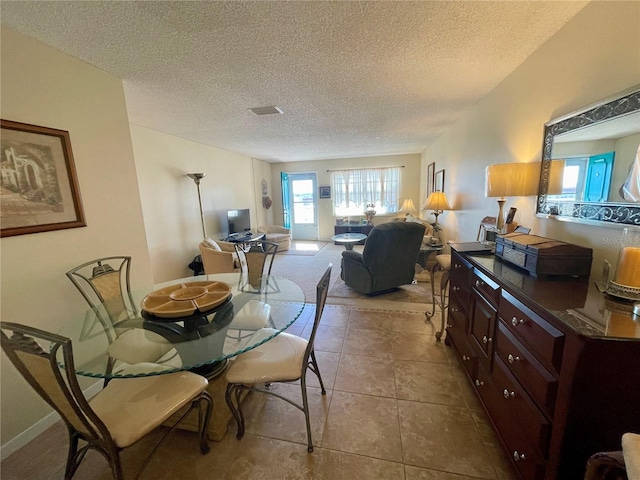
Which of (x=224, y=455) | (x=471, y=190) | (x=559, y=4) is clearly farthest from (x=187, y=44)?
(x=471, y=190)

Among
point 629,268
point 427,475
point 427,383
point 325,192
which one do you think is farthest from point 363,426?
point 325,192

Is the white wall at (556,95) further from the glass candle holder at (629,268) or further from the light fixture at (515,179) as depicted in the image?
the glass candle holder at (629,268)

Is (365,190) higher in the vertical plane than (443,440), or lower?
higher

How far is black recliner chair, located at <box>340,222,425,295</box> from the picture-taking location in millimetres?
3078

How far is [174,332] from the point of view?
1.49 meters

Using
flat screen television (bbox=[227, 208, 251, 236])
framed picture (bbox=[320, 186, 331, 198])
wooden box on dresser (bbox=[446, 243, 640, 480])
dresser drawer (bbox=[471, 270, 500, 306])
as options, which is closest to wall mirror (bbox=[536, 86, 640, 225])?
wooden box on dresser (bbox=[446, 243, 640, 480])

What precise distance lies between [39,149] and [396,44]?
7.90ft

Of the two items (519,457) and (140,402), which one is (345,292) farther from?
(140,402)

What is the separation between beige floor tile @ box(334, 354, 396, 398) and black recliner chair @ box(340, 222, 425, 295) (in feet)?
4.21

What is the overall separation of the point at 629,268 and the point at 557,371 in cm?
57

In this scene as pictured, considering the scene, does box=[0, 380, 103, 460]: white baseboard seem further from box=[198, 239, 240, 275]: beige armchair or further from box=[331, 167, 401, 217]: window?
box=[331, 167, 401, 217]: window

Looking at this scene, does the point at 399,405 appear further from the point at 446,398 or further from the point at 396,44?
the point at 396,44

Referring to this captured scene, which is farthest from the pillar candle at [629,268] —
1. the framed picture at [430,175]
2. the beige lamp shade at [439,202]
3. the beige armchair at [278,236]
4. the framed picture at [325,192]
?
the framed picture at [325,192]

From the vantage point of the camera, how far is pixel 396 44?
170cm
